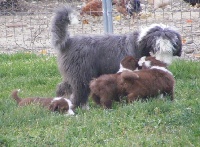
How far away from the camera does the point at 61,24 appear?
7797mm

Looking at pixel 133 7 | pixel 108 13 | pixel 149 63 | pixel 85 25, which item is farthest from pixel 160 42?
pixel 133 7

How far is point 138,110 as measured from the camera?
6832 millimetres

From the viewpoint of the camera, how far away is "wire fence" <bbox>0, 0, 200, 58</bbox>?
12.0 meters

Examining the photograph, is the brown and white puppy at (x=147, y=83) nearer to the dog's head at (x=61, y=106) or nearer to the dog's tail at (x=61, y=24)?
the dog's head at (x=61, y=106)

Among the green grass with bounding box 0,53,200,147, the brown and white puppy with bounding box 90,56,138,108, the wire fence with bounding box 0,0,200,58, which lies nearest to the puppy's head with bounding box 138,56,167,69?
the brown and white puppy with bounding box 90,56,138,108

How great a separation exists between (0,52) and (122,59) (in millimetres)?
4549

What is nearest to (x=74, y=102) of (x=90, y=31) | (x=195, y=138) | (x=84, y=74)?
(x=84, y=74)

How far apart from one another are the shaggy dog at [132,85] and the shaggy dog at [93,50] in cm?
31

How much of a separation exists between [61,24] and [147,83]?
1.43m

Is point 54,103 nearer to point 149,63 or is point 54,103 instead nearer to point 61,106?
point 61,106

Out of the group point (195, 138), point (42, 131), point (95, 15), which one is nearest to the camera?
point (195, 138)

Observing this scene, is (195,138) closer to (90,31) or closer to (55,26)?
(55,26)

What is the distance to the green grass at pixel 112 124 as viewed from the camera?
19.1 feet

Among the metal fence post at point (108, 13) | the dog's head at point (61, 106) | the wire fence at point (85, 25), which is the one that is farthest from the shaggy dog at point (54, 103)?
the wire fence at point (85, 25)
